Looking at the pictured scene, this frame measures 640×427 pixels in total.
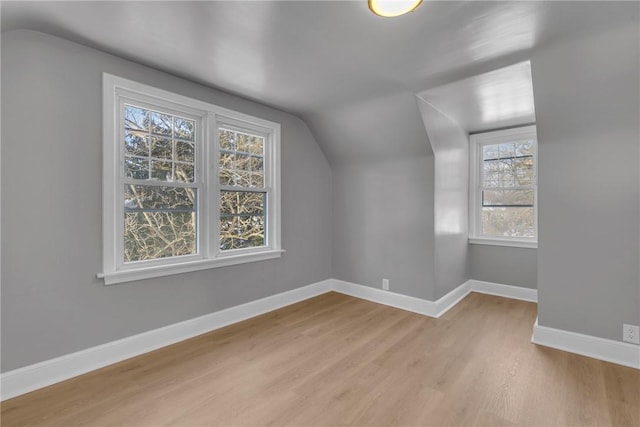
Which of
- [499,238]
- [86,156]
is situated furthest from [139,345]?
[499,238]

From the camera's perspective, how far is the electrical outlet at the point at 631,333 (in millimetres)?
2336

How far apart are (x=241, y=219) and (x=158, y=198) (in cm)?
92

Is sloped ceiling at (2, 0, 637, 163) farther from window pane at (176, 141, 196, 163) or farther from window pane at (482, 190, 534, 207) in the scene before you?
window pane at (482, 190, 534, 207)

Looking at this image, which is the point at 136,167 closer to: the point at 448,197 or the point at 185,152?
the point at 185,152

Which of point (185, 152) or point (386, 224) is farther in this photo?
point (386, 224)

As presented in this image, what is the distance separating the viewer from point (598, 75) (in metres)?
2.22

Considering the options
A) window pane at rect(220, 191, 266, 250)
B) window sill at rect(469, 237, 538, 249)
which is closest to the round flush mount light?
window pane at rect(220, 191, 266, 250)

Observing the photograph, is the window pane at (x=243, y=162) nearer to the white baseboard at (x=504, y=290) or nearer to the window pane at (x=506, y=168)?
the window pane at (x=506, y=168)

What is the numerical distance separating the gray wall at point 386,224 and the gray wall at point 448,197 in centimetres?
12

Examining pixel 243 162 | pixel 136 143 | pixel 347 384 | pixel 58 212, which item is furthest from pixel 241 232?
pixel 347 384

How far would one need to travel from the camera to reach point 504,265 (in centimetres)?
414

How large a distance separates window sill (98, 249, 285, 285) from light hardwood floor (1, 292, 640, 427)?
663 millimetres

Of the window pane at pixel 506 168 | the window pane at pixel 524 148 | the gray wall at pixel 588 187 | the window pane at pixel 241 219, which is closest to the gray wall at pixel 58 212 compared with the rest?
the window pane at pixel 241 219

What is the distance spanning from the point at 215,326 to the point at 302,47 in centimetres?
269
